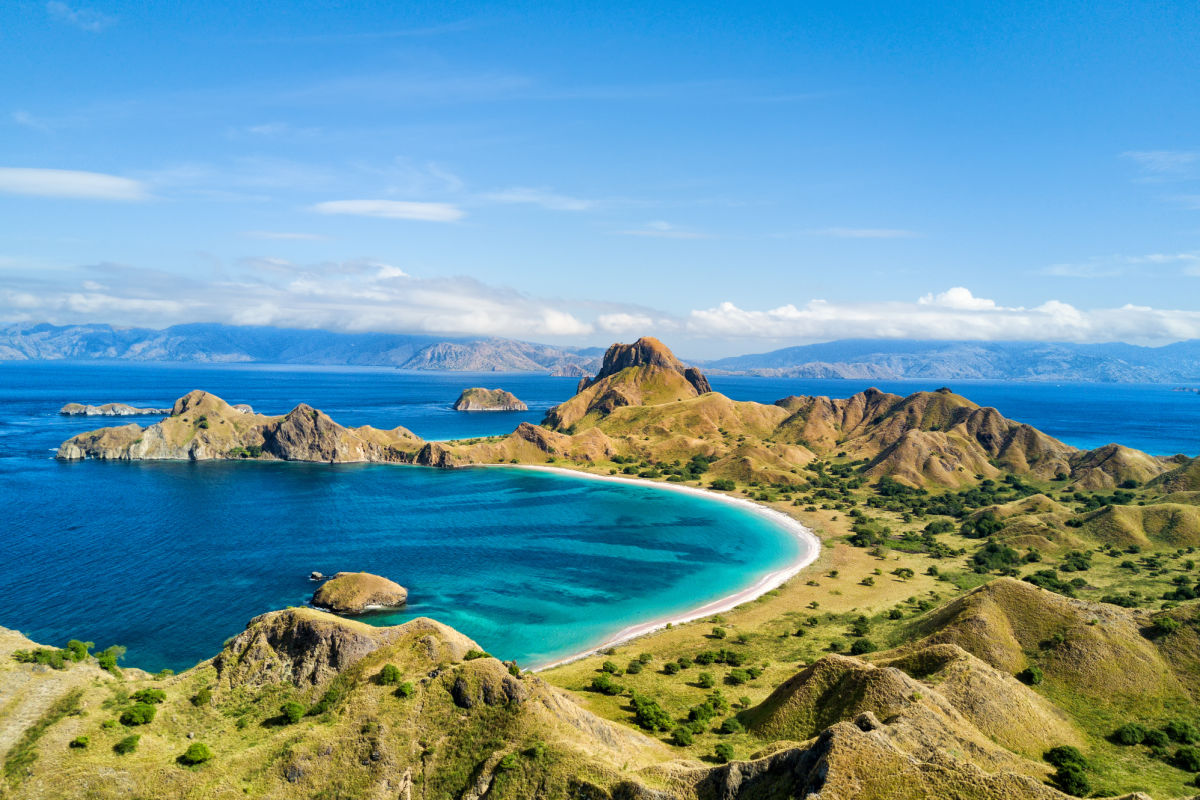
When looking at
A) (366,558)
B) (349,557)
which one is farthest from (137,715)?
(349,557)

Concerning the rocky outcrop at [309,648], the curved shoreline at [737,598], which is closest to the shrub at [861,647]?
the curved shoreline at [737,598]

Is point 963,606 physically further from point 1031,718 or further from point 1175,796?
point 1175,796

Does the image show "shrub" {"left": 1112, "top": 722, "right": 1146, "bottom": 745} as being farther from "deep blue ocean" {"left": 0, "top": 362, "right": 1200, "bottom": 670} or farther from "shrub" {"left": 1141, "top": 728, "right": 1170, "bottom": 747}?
"deep blue ocean" {"left": 0, "top": 362, "right": 1200, "bottom": 670}

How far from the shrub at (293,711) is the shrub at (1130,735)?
3247 inches

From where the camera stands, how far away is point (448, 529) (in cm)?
15888

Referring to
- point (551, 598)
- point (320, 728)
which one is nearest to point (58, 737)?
point (320, 728)

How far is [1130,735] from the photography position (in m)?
62.9

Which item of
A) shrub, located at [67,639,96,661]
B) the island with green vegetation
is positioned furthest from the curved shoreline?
shrub, located at [67,639,96,661]

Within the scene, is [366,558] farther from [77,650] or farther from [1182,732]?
[1182,732]

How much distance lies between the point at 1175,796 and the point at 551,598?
8565 cm

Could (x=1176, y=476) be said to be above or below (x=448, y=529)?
above

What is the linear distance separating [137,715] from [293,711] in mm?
12608

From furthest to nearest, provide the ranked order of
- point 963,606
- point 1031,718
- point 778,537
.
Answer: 1. point 778,537
2. point 963,606
3. point 1031,718

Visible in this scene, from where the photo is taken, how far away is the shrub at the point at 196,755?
49625 millimetres
